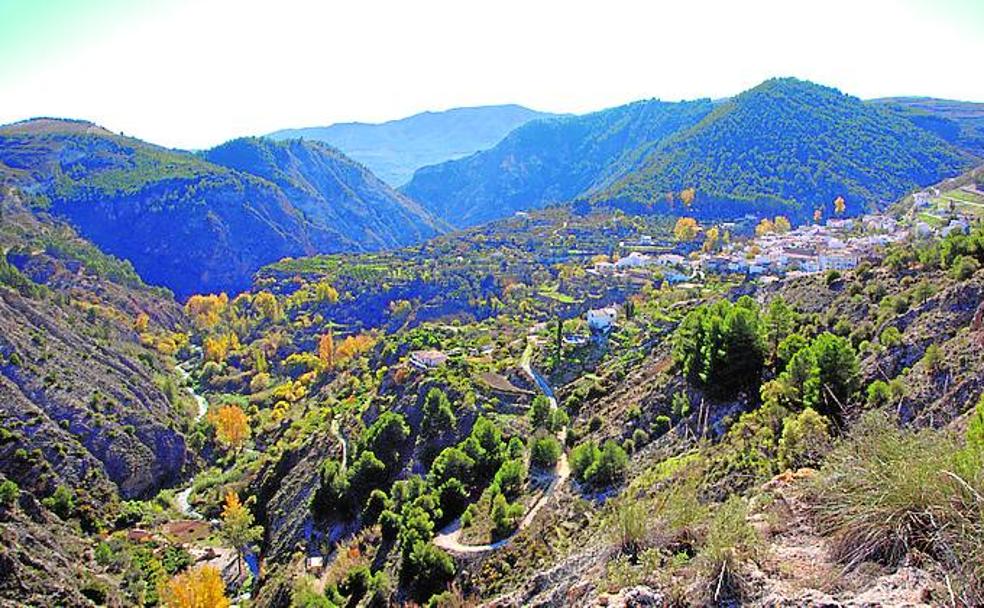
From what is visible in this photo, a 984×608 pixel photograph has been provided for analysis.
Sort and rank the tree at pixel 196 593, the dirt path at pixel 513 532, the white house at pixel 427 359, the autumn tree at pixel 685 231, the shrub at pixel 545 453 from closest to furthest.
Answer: the dirt path at pixel 513 532, the shrub at pixel 545 453, the tree at pixel 196 593, the white house at pixel 427 359, the autumn tree at pixel 685 231

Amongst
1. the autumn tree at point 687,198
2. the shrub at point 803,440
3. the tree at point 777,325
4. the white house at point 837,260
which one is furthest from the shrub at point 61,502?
the autumn tree at point 687,198

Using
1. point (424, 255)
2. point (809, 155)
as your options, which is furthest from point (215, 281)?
point (809, 155)

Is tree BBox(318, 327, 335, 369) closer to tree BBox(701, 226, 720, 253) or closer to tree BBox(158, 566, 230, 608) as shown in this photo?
tree BBox(158, 566, 230, 608)

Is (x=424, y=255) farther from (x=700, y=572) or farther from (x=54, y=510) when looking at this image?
(x=700, y=572)

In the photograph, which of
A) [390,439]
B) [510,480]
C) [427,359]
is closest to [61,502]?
[390,439]

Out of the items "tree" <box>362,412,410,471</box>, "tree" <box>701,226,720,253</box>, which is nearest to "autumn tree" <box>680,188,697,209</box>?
"tree" <box>701,226,720,253</box>

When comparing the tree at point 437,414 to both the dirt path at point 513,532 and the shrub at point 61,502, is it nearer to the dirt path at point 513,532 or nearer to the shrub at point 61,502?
the dirt path at point 513,532
